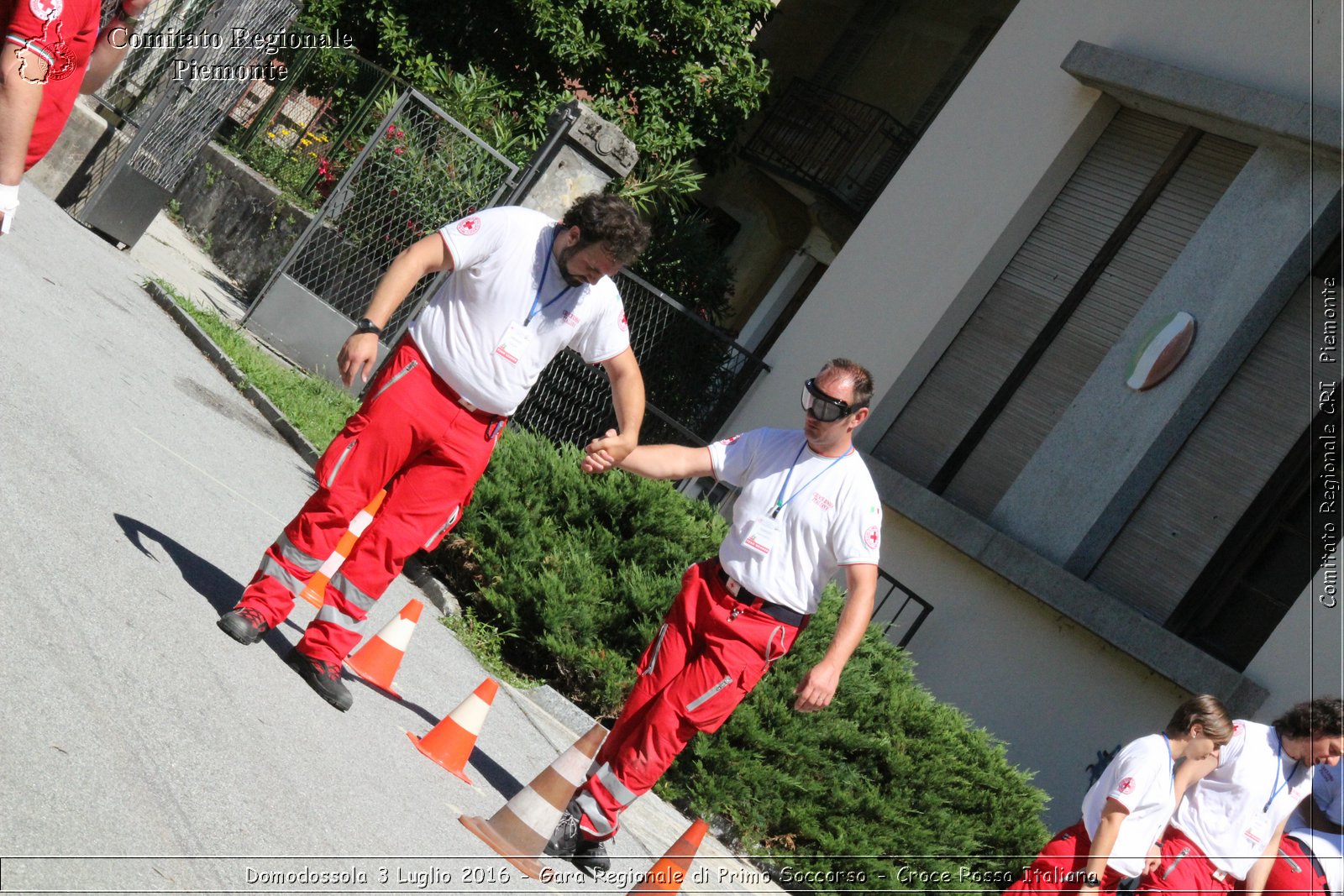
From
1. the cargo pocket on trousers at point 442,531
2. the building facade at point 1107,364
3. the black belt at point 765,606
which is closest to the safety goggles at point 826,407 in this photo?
the black belt at point 765,606

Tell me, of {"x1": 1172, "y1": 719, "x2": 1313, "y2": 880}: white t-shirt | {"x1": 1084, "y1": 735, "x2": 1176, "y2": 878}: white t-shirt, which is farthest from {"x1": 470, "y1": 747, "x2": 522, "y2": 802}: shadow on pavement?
{"x1": 1172, "y1": 719, "x2": 1313, "y2": 880}: white t-shirt

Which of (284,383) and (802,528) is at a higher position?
(802,528)

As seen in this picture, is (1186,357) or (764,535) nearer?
(764,535)

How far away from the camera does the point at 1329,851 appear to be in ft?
25.5

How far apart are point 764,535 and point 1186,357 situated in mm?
6037

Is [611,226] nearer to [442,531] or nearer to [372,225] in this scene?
[442,531]

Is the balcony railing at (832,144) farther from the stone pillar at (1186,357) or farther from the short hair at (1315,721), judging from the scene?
the short hair at (1315,721)

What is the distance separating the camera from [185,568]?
564cm

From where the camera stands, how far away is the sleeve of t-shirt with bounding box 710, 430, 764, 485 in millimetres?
5695

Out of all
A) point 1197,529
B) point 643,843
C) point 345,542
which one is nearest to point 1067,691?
point 1197,529

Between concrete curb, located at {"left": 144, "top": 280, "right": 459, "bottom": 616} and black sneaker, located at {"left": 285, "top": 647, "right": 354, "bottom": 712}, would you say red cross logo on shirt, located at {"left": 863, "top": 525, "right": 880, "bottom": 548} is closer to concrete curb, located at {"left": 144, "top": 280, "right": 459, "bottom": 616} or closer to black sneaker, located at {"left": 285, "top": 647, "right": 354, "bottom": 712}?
black sneaker, located at {"left": 285, "top": 647, "right": 354, "bottom": 712}

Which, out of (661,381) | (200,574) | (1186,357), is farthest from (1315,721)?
(661,381)

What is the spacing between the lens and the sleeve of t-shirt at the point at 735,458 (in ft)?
18.7

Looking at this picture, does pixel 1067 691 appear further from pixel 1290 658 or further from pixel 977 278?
pixel 977 278
